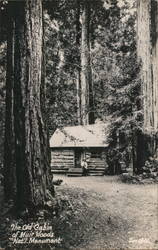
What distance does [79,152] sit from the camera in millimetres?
14883

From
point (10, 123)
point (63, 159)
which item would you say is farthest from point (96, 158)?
point (10, 123)

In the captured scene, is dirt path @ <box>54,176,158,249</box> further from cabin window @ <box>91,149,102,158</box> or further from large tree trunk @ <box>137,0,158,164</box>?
cabin window @ <box>91,149,102,158</box>

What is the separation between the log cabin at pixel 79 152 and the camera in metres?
14.2

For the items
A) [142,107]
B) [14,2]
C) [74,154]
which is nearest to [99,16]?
[74,154]

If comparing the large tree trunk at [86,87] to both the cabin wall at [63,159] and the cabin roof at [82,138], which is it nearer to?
the cabin roof at [82,138]

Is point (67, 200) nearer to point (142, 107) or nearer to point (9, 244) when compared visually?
point (9, 244)

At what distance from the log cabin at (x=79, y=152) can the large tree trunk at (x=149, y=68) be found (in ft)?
11.9

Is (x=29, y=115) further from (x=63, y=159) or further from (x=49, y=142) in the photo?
(x=63, y=159)

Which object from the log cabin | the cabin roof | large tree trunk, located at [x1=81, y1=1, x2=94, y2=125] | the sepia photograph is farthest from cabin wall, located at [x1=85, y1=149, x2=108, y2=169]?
large tree trunk, located at [x1=81, y1=1, x2=94, y2=125]

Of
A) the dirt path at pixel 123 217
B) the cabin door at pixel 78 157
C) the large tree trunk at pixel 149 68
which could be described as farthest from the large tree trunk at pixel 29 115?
the cabin door at pixel 78 157

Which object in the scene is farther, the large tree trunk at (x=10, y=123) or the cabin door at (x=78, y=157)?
the cabin door at (x=78, y=157)

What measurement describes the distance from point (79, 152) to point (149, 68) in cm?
548

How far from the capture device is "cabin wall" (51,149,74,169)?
14.8 meters

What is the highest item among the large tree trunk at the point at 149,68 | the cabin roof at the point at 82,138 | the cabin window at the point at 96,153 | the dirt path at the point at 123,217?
the large tree trunk at the point at 149,68
